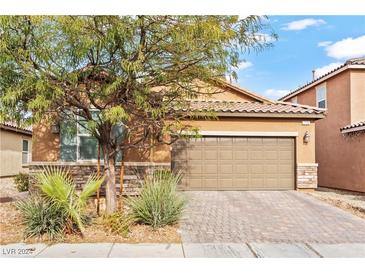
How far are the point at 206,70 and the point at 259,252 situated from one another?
163 inches

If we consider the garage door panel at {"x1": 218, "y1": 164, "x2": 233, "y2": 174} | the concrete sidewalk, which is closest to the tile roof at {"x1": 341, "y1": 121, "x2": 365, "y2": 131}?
the garage door panel at {"x1": 218, "y1": 164, "x2": 233, "y2": 174}

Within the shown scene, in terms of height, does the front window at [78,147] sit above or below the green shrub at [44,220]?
above

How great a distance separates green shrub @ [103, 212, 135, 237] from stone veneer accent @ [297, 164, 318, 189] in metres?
8.07

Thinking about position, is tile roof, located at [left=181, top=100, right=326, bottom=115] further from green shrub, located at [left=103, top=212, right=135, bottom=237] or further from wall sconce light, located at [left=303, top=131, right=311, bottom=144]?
green shrub, located at [left=103, top=212, right=135, bottom=237]

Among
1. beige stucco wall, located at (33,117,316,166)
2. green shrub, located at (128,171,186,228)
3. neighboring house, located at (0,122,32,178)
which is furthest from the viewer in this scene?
neighboring house, located at (0,122,32,178)

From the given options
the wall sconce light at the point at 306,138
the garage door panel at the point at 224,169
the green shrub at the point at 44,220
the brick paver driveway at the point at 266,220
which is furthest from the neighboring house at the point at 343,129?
the green shrub at the point at 44,220

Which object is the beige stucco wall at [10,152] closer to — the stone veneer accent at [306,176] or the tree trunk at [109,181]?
Answer: the tree trunk at [109,181]

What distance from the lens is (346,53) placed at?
734 inches

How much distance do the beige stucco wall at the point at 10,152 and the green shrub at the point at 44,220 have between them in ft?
44.3

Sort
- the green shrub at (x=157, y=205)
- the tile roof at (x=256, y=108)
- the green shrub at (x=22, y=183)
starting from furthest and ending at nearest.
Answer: the green shrub at (x=22, y=183)
the tile roof at (x=256, y=108)
the green shrub at (x=157, y=205)

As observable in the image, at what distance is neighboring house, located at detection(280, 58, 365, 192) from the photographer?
51.0ft

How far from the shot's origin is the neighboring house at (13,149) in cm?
2047

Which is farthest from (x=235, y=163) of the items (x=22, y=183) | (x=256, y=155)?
(x=22, y=183)
